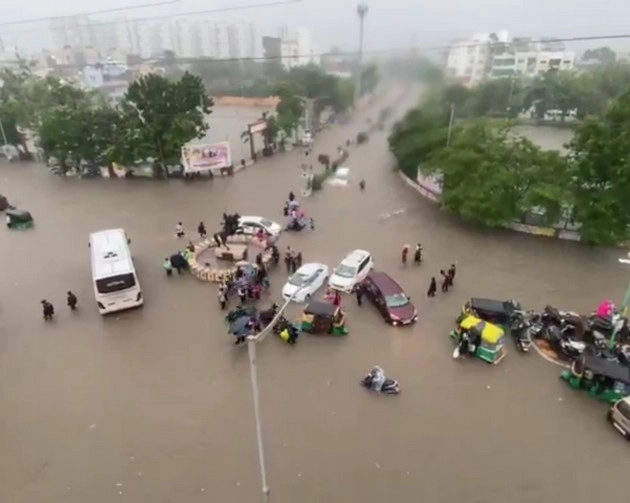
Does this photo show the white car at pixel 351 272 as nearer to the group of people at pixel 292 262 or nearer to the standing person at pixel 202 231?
the group of people at pixel 292 262

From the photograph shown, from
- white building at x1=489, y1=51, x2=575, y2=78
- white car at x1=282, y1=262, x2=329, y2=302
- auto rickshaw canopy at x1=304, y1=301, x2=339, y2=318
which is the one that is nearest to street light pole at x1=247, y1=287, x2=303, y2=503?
auto rickshaw canopy at x1=304, y1=301, x2=339, y2=318

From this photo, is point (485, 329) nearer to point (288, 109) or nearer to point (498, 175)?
point (498, 175)

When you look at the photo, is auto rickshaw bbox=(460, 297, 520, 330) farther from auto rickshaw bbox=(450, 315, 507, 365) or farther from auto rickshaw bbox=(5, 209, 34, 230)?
auto rickshaw bbox=(5, 209, 34, 230)

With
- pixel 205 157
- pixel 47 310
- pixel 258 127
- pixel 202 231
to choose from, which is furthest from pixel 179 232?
pixel 258 127

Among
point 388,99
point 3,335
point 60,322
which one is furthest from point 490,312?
point 388,99

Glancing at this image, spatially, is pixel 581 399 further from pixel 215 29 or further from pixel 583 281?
pixel 215 29

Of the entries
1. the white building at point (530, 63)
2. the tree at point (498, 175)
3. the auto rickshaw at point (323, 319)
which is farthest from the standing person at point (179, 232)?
the white building at point (530, 63)
